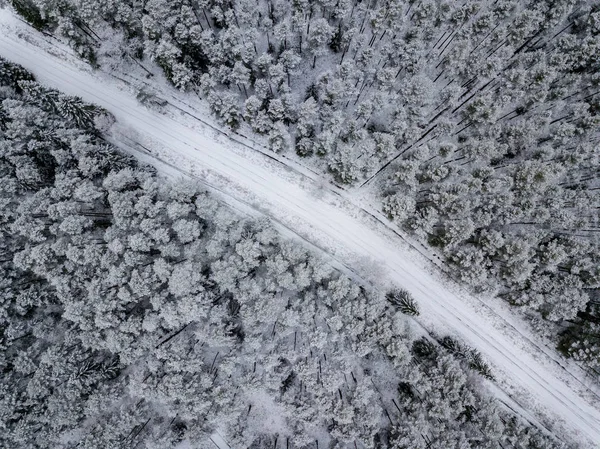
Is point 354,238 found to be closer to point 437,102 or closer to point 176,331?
point 437,102

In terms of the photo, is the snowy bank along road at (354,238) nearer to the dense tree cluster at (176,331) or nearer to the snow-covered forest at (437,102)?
the snow-covered forest at (437,102)

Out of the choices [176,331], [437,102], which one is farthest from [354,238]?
[176,331]

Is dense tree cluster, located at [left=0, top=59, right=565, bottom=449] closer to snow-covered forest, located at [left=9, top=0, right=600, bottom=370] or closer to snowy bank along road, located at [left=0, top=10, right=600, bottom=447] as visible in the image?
snowy bank along road, located at [left=0, top=10, right=600, bottom=447]

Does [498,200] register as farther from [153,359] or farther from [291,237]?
[153,359]

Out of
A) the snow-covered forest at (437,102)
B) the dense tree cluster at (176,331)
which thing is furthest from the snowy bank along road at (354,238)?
the dense tree cluster at (176,331)

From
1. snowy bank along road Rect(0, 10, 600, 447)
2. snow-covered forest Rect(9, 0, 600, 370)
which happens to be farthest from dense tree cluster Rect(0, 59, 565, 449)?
snow-covered forest Rect(9, 0, 600, 370)

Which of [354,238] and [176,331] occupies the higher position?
[354,238]
